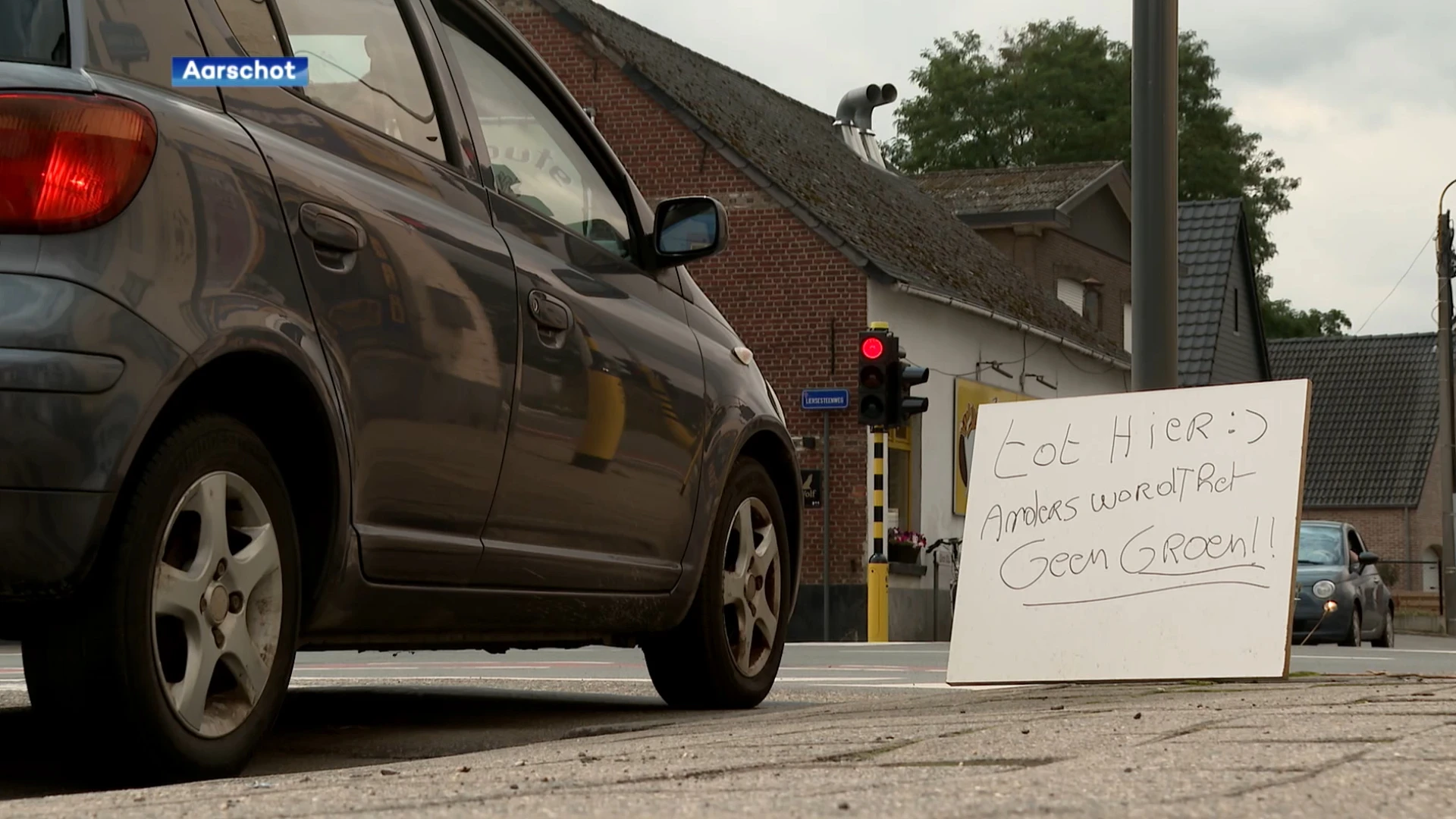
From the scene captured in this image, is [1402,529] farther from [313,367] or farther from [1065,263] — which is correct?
[313,367]

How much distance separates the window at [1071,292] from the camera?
38938mm

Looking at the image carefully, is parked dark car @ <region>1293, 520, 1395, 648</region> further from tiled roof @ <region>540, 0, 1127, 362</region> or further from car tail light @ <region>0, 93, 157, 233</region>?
car tail light @ <region>0, 93, 157, 233</region>

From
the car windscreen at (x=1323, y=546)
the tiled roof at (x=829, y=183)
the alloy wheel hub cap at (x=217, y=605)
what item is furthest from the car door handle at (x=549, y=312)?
the tiled roof at (x=829, y=183)

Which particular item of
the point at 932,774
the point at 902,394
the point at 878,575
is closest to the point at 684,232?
the point at 932,774

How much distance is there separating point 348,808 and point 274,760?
189 centimetres

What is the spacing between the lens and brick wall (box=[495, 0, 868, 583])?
87.5 feet

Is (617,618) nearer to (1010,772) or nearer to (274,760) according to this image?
(274,760)

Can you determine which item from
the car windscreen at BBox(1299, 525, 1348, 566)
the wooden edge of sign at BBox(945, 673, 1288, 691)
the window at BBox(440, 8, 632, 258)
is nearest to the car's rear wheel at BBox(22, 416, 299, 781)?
the window at BBox(440, 8, 632, 258)

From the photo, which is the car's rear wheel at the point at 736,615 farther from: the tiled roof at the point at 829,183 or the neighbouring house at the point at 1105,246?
the neighbouring house at the point at 1105,246

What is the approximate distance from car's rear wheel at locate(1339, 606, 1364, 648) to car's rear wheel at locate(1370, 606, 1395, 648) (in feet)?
2.88

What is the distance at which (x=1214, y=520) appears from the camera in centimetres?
746

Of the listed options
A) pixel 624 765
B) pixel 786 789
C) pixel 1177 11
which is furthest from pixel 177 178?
pixel 1177 11

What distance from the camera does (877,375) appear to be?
65.1 feet

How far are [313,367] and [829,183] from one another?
26.9m
